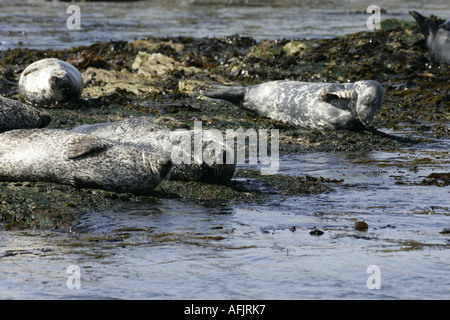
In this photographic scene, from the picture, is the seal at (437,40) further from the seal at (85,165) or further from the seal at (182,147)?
the seal at (85,165)

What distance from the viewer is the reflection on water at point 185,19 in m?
18.4

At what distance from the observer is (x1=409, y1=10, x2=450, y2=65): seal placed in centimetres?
1241

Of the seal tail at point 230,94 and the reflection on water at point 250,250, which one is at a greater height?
the seal tail at point 230,94

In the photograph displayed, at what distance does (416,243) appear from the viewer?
4840 mm

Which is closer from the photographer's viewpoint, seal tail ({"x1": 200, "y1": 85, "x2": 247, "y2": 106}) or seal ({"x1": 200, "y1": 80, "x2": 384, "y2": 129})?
seal ({"x1": 200, "y1": 80, "x2": 384, "y2": 129})

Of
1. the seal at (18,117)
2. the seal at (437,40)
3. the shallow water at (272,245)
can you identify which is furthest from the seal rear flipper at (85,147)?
the seal at (437,40)

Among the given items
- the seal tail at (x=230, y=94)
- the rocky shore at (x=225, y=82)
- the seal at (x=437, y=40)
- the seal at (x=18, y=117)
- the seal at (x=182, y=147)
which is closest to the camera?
the rocky shore at (x=225, y=82)

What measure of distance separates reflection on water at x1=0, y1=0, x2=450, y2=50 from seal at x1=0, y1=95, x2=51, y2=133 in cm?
907

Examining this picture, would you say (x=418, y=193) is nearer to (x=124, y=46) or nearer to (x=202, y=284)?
(x=202, y=284)

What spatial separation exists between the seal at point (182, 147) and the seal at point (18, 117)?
2.18ft

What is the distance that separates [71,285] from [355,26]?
1796 centimetres

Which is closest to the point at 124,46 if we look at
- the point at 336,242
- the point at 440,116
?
the point at 440,116

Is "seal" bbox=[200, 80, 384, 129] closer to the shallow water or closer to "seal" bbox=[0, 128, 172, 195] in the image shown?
Answer: the shallow water

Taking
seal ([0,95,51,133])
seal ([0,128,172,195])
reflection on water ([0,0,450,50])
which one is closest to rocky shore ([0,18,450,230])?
seal ([0,128,172,195])
